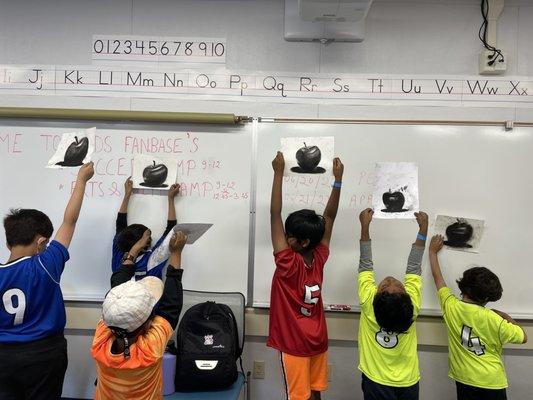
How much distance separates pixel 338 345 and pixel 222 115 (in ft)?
5.28

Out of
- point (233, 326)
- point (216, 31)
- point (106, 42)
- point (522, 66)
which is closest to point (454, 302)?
point (233, 326)

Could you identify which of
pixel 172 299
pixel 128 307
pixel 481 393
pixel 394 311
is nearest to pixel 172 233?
pixel 172 299

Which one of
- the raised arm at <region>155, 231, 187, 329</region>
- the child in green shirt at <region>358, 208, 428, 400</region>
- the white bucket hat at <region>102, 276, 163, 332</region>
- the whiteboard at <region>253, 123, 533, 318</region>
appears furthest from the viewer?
the whiteboard at <region>253, 123, 533, 318</region>

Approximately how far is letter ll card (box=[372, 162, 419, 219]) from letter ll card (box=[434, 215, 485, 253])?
0.32m

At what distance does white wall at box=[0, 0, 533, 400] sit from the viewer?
2.47 metres

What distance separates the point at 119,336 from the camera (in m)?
1.43

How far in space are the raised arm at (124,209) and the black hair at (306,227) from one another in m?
1.11

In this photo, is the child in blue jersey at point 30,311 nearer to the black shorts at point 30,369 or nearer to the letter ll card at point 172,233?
the black shorts at point 30,369

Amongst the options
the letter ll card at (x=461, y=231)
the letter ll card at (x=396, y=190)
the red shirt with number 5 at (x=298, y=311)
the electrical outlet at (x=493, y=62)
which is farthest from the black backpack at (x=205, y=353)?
the electrical outlet at (x=493, y=62)

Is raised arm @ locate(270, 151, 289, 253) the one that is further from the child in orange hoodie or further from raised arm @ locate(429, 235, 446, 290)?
raised arm @ locate(429, 235, 446, 290)

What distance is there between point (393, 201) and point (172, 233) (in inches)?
45.0

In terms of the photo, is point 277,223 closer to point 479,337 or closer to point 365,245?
point 365,245

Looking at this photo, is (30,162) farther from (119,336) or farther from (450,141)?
(450,141)

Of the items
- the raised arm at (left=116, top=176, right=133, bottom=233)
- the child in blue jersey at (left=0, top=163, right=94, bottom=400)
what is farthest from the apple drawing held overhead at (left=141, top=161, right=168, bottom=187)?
the child in blue jersey at (left=0, top=163, right=94, bottom=400)
